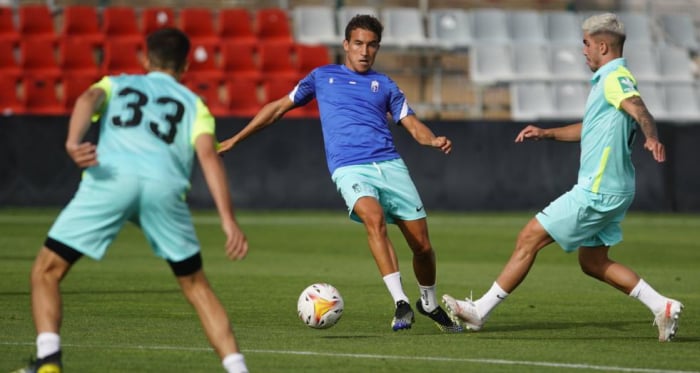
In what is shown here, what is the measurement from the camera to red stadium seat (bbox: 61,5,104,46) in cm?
2600

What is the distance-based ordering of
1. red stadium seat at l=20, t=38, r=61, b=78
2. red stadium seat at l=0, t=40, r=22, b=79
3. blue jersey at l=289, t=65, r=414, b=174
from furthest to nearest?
red stadium seat at l=20, t=38, r=61, b=78 → red stadium seat at l=0, t=40, r=22, b=79 → blue jersey at l=289, t=65, r=414, b=174

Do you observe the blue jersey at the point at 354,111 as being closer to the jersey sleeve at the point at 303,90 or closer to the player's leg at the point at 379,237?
the jersey sleeve at the point at 303,90

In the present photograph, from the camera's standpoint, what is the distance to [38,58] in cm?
2527

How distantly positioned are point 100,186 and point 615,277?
4255 mm

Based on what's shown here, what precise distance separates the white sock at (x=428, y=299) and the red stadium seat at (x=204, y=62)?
1648cm

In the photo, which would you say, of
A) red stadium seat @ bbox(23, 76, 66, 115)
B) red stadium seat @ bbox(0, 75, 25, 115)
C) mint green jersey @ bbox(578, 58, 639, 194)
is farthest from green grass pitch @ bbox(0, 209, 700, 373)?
red stadium seat @ bbox(23, 76, 66, 115)

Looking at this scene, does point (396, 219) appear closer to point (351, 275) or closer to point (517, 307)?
point (517, 307)

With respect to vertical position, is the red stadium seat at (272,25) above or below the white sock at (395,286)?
below

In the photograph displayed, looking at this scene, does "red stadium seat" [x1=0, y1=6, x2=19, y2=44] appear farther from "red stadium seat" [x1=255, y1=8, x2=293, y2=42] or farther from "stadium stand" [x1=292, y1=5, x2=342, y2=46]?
"stadium stand" [x1=292, y1=5, x2=342, y2=46]

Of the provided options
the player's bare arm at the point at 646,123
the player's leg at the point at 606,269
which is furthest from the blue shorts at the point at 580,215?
the player's bare arm at the point at 646,123

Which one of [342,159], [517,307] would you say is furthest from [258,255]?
[342,159]

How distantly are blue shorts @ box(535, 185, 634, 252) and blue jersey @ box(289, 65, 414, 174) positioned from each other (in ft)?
4.78

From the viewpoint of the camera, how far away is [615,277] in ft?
31.6

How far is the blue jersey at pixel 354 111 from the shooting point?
10.1 m
